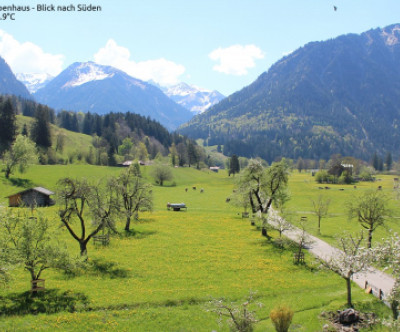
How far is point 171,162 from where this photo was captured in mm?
188625

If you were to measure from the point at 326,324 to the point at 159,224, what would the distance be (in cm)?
4223

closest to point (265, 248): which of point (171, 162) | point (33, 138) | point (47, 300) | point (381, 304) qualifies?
point (381, 304)

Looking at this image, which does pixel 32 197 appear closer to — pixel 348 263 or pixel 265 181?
pixel 265 181

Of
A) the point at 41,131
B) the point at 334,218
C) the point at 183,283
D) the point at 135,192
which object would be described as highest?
the point at 41,131

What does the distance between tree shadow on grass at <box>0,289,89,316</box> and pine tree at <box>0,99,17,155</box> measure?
110121 millimetres

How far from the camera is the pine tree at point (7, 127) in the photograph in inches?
4754

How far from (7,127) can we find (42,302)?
114697mm

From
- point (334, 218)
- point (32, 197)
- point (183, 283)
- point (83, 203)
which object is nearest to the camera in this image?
point (183, 283)

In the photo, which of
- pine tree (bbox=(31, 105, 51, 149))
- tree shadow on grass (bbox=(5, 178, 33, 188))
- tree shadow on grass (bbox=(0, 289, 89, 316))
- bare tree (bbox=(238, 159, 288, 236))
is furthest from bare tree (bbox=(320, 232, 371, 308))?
pine tree (bbox=(31, 105, 51, 149))

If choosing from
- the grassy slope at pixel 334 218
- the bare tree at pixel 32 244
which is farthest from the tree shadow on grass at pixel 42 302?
the grassy slope at pixel 334 218

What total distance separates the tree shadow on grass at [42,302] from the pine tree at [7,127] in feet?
361

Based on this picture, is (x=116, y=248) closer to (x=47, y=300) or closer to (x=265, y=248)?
(x=47, y=300)

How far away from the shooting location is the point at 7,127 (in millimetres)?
121312

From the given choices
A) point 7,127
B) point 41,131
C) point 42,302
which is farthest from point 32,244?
point 41,131
